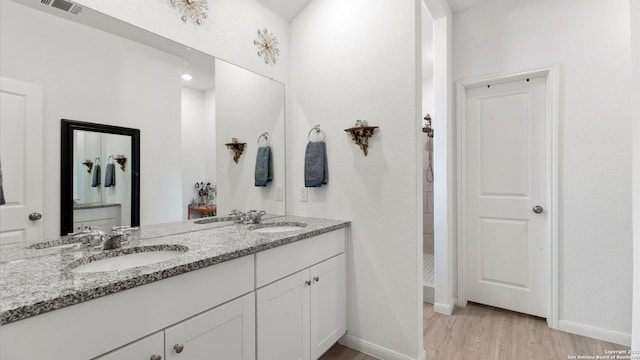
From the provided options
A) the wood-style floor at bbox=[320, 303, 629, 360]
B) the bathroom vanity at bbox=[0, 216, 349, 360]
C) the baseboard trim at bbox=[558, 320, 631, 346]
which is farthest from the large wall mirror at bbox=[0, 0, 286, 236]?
the baseboard trim at bbox=[558, 320, 631, 346]

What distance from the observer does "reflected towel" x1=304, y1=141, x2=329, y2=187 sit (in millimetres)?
2164

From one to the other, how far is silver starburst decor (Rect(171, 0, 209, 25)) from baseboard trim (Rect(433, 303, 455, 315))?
113 inches

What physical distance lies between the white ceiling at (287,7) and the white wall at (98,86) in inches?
37.6

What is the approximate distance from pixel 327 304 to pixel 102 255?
125 cm

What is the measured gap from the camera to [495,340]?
7.26 ft

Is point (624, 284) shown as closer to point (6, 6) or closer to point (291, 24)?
point (291, 24)

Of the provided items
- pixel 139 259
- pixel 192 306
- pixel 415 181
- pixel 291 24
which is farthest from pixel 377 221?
pixel 291 24

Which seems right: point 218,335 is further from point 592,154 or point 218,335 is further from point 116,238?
point 592,154

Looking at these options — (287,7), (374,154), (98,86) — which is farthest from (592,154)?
(98,86)

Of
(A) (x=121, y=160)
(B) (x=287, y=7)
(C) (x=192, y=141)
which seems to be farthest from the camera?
(B) (x=287, y=7)

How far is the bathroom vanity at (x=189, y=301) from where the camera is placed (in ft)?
2.66

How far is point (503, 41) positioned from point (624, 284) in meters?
2.06

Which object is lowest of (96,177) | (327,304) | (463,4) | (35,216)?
(327,304)

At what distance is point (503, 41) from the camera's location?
2564 millimetres
